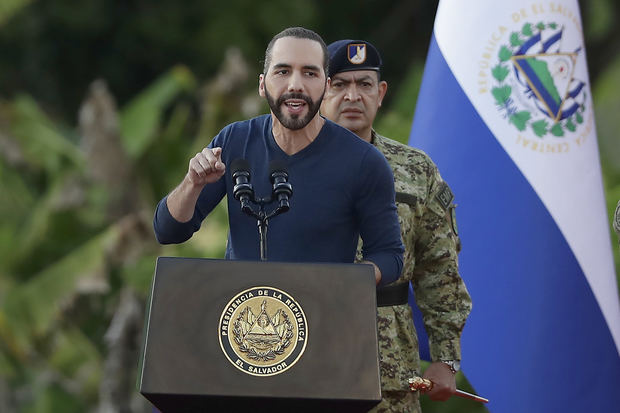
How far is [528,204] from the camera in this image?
15.5 ft

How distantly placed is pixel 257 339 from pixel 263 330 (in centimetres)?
2

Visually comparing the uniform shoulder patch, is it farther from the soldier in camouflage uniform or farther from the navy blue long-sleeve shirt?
the navy blue long-sleeve shirt

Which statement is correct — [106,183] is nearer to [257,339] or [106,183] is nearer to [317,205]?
[317,205]

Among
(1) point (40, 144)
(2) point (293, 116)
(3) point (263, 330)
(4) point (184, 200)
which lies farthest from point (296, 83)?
(1) point (40, 144)

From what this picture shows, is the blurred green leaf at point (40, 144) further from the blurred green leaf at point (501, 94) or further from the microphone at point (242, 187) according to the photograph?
the microphone at point (242, 187)

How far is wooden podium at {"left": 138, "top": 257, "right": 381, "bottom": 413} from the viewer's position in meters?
2.41

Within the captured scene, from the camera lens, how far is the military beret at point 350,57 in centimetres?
393

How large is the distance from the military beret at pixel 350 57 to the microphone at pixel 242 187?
1266 mm

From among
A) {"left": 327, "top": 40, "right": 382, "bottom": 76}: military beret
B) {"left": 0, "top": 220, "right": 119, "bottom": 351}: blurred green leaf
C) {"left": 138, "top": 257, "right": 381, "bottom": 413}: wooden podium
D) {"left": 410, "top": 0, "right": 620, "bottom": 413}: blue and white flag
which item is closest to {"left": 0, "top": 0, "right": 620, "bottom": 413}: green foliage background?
{"left": 0, "top": 220, "right": 119, "bottom": 351}: blurred green leaf

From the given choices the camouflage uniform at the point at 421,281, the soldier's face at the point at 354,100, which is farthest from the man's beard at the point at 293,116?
the soldier's face at the point at 354,100

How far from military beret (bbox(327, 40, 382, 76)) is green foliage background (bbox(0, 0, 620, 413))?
2097 mm

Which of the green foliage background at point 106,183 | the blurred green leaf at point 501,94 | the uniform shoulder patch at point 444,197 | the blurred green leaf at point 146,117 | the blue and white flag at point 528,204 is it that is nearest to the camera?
the uniform shoulder patch at point 444,197

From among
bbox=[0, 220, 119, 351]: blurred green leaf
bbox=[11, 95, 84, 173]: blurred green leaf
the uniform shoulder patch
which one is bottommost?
the uniform shoulder patch

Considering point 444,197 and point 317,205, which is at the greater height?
point 444,197
